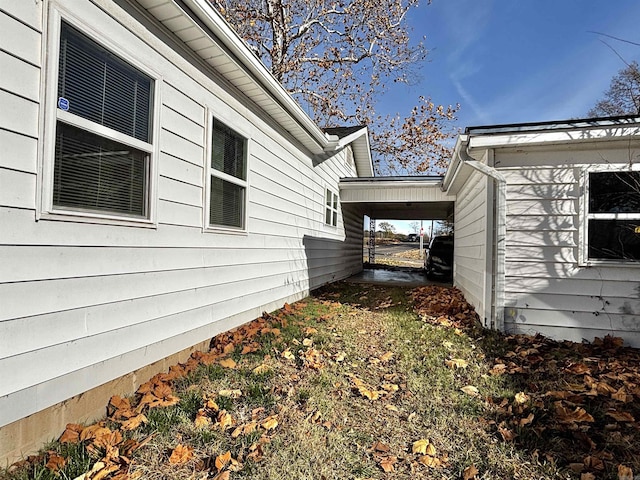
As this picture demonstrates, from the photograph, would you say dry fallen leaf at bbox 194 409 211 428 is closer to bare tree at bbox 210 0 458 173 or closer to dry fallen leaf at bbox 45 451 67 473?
dry fallen leaf at bbox 45 451 67 473

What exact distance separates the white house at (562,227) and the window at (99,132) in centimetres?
425

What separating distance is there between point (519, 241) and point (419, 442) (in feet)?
11.4

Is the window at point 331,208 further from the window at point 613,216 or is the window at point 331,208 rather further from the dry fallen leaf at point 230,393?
the dry fallen leaf at point 230,393

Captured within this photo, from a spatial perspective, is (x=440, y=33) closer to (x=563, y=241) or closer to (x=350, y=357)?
(x=563, y=241)

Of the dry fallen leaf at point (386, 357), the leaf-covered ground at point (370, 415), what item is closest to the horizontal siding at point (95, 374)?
the leaf-covered ground at point (370, 415)

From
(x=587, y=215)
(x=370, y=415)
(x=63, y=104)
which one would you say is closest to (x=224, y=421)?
(x=370, y=415)

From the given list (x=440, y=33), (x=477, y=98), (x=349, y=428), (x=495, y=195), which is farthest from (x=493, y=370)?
(x=477, y=98)

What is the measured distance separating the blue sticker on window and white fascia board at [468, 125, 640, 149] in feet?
15.3

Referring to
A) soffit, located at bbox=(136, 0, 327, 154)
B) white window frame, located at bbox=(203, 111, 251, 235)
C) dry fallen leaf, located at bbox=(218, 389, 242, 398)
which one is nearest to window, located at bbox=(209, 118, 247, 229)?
white window frame, located at bbox=(203, 111, 251, 235)

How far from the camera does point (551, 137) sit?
4527 millimetres

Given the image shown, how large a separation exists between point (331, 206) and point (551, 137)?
19.4ft

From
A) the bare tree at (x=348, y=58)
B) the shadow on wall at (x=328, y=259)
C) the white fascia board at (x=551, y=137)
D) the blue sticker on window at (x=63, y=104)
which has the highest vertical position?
the bare tree at (x=348, y=58)

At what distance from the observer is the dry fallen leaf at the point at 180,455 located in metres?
2.15

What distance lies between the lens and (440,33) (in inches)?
585
